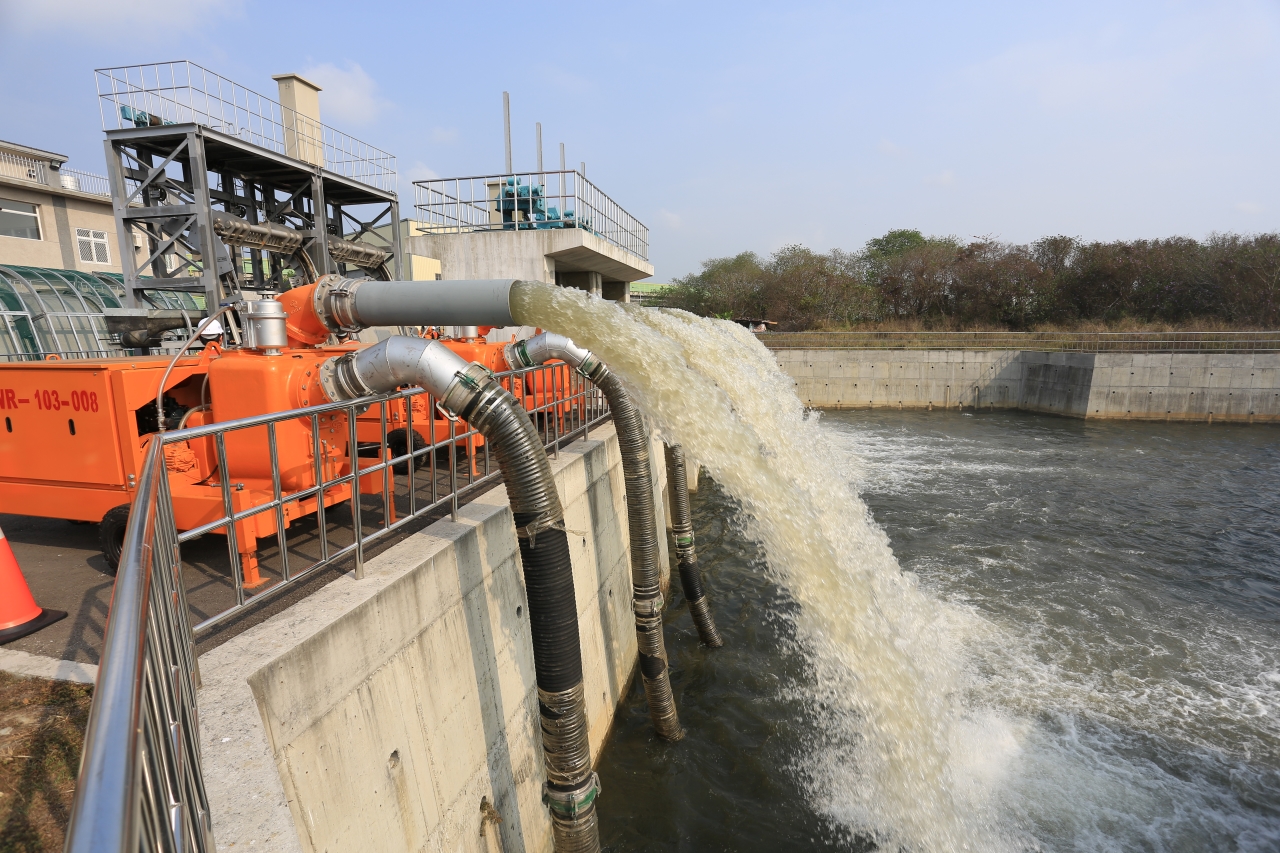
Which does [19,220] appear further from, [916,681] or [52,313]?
[916,681]

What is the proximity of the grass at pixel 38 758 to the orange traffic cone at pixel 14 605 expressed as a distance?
1.66ft

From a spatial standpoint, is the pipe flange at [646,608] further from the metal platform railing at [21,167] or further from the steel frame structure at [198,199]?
the metal platform railing at [21,167]

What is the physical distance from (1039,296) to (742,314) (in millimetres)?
17500

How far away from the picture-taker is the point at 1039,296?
36.4 m

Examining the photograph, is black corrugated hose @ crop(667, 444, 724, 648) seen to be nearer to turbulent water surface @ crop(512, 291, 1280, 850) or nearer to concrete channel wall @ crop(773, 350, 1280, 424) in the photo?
turbulent water surface @ crop(512, 291, 1280, 850)

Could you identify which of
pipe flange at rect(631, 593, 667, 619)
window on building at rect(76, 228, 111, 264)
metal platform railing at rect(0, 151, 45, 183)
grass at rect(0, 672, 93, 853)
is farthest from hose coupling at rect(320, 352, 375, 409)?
window on building at rect(76, 228, 111, 264)

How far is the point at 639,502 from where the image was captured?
22.1 ft

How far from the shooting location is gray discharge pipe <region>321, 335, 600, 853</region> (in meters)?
3.77

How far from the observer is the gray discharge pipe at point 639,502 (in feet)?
21.1

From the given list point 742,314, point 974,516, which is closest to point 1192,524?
point 974,516

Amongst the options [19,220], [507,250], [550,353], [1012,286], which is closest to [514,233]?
[507,250]

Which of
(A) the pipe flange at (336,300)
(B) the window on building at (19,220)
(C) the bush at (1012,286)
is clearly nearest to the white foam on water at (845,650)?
(A) the pipe flange at (336,300)

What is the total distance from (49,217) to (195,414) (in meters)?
26.4

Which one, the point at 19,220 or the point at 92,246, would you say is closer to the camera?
the point at 19,220
